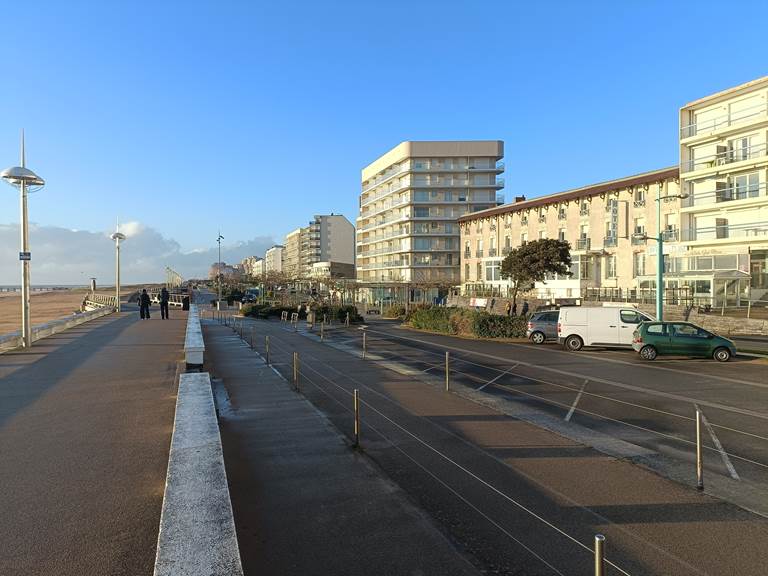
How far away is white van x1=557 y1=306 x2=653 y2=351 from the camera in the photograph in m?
21.6

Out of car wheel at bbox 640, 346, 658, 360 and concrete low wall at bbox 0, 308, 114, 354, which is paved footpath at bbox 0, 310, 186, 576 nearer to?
concrete low wall at bbox 0, 308, 114, 354

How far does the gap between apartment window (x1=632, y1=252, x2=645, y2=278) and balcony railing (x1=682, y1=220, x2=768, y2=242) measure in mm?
5157

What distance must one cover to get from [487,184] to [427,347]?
58766mm

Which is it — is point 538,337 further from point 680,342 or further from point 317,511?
point 317,511

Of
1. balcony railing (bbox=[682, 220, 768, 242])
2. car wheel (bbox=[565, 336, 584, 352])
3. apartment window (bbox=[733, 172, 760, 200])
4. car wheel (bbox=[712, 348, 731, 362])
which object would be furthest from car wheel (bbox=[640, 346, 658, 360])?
apartment window (bbox=[733, 172, 760, 200])

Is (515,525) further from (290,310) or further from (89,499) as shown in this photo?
(290,310)

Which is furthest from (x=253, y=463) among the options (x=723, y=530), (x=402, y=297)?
(x=402, y=297)

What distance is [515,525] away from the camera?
5.09m

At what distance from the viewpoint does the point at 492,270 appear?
62.0 meters

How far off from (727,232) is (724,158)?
5.48m

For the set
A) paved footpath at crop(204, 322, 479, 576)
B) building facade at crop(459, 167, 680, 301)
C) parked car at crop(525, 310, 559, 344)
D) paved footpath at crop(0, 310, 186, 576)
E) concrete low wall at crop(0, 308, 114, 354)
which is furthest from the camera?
building facade at crop(459, 167, 680, 301)

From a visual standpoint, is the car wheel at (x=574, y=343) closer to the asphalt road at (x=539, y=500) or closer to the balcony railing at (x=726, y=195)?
the asphalt road at (x=539, y=500)

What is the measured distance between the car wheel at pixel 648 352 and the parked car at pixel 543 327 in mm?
6502

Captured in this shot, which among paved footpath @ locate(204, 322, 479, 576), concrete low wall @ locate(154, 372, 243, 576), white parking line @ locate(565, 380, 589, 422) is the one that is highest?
concrete low wall @ locate(154, 372, 243, 576)
